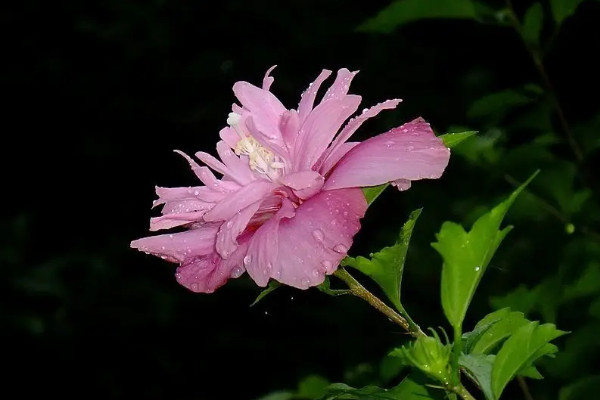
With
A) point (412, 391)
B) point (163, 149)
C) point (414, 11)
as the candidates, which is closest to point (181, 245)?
point (412, 391)

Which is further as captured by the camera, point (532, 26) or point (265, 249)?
point (532, 26)

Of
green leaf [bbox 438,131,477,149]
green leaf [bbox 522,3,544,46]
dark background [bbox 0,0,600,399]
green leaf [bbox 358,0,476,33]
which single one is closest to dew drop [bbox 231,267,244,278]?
green leaf [bbox 438,131,477,149]

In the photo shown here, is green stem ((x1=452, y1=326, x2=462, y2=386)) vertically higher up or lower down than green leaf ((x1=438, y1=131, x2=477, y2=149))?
lower down

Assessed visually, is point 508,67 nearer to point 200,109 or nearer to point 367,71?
point 367,71

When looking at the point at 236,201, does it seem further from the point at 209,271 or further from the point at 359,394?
the point at 359,394

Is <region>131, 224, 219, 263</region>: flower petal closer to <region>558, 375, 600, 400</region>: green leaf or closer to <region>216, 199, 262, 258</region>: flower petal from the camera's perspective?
<region>216, 199, 262, 258</region>: flower petal
